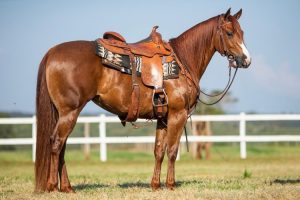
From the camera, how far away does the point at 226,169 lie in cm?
1594

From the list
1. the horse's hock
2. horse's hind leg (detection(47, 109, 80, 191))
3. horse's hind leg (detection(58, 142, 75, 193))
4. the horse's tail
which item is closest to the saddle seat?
the horse's tail

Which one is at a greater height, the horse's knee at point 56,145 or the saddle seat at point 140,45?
the saddle seat at point 140,45

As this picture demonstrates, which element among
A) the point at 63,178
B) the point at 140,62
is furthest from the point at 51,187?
the point at 140,62

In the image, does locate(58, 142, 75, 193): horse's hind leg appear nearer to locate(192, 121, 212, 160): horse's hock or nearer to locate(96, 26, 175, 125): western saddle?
locate(96, 26, 175, 125): western saddle

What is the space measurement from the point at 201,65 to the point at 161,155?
1.69 m

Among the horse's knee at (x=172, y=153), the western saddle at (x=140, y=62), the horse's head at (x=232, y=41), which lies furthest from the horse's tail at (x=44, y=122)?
the horse's head at (x=232, y=41)

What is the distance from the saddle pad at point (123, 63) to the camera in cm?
854

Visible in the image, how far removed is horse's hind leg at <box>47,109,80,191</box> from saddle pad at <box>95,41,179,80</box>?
897 mm

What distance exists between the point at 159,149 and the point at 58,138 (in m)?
1.78

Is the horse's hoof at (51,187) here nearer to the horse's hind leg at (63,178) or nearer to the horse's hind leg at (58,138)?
the horse's hind leg at (58,138)

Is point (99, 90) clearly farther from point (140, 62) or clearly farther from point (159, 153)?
point (159, 153)

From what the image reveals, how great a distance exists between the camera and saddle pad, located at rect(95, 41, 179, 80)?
8.54m

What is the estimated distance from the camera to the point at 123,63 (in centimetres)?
864

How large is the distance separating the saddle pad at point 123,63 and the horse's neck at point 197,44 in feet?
1.73
